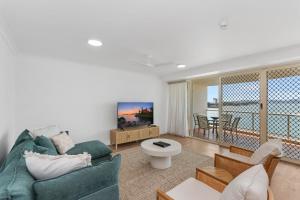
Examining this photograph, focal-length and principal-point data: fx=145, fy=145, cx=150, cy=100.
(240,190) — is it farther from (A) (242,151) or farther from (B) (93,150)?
(B) (93,150)

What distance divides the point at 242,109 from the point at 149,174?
307cm

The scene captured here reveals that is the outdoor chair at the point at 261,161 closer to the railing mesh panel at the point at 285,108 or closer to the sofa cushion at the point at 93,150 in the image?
the sofa cushion at the point at 93,150

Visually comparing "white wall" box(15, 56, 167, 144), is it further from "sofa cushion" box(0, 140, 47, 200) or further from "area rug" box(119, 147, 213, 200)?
"sofa cushion" box(0, 140, 47, 200)

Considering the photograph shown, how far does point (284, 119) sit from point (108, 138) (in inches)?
176

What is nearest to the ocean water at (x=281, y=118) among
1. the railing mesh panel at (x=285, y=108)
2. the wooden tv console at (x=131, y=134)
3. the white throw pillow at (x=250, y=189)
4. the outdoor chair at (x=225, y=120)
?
the railing mesh panel at (x=285, y=108)

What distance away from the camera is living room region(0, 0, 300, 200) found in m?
1.30

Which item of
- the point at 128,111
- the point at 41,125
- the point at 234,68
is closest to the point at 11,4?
the point at 41,125

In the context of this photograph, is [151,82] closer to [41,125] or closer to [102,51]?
[102,51]

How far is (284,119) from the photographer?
11.2 feet

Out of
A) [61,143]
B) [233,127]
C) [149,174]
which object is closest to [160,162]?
[149,174]

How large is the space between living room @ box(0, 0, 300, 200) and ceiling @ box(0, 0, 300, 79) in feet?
0.05

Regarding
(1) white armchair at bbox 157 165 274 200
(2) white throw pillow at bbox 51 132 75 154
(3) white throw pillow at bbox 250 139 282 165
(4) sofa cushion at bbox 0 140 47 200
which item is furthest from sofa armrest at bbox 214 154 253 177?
(2) white throw pillow at bbox 51 132 75 154

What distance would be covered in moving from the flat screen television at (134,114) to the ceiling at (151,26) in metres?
1.69

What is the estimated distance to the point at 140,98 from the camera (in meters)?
4.94
